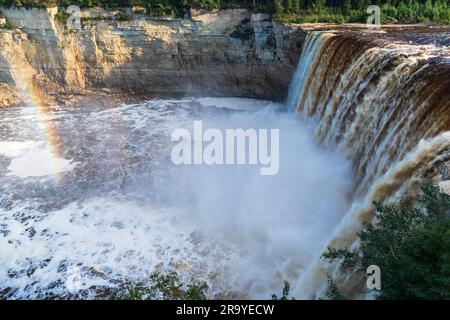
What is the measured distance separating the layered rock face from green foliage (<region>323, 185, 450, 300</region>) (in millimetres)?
16895

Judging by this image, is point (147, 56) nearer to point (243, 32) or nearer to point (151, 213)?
point (243, 32)

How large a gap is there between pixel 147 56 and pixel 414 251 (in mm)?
22375

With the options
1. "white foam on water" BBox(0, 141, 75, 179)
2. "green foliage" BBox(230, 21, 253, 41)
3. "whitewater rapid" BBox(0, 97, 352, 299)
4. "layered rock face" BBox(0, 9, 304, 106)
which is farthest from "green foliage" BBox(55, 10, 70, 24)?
"green foliage" BBox(230, 21, 253, 41)

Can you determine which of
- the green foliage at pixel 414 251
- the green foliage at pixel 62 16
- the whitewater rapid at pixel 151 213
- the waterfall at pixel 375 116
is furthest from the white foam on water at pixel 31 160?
the green foliage at pixel 414 251

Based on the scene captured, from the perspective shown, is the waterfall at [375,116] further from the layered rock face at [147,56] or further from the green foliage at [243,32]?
the green foliage at [243,32]

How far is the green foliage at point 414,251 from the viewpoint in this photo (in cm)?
550

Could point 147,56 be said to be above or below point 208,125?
above

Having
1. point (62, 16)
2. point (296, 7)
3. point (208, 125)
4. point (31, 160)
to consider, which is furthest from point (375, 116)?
point (62, 16)

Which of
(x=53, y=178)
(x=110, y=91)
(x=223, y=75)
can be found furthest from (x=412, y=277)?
(x=110, y=91)

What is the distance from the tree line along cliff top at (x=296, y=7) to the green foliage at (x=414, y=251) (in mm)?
18213

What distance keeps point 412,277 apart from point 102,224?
10.5 metres

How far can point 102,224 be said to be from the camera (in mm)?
13586

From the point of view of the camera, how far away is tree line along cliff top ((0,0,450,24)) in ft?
74.0

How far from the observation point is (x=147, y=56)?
25.2m
